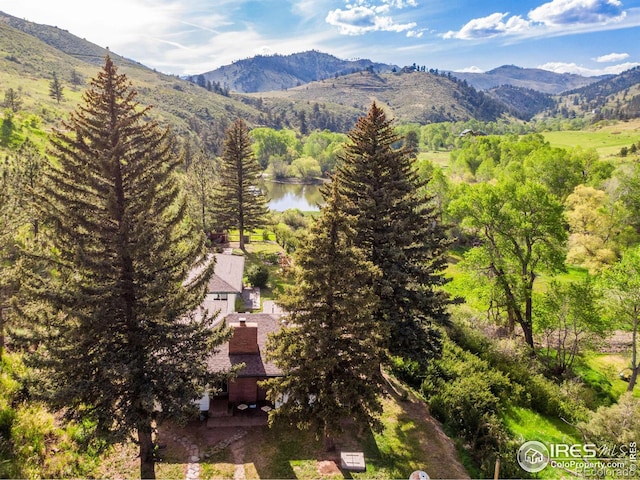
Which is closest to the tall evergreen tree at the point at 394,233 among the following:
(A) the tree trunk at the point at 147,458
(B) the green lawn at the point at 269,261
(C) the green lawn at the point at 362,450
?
(C) the green lawn at the point at 362,450

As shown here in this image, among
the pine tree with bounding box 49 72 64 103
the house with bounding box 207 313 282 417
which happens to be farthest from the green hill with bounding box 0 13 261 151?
the house with bounding box 207 313 282 417

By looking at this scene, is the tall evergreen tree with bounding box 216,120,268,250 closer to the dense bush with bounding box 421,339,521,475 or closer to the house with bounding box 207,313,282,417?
the house with bounding box 207,313,282,417

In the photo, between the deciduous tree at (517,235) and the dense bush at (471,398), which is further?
the deciduous tree at (517,235)

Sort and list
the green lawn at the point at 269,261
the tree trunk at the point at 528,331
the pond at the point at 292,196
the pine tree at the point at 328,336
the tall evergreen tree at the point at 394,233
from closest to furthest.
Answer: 1. the pine tree at the point at 328,336
2. the tall evergreen tree at the point at 394,233
3. the tree trunk at the point at 528,331
4. the green lawn at the point at 269,261
5. the pond at the point at 292,196

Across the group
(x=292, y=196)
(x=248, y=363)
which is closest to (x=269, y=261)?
(x=248, y=363)

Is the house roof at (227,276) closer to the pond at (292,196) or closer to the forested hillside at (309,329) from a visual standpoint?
the forested hillside at (309,329)
